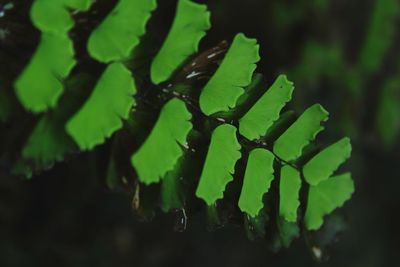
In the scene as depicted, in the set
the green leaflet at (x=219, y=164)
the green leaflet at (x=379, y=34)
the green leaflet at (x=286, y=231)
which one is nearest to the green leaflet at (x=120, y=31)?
the green leaflet at (x=219, y=164)

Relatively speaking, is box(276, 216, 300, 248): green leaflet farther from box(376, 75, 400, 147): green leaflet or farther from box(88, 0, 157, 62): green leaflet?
box(376, 75, 400, 147): green leaflet

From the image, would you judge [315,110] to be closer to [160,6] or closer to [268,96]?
[268,96]

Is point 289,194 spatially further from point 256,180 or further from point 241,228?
point 241,228

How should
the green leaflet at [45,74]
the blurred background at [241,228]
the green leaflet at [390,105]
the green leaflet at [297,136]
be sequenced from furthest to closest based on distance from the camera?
the green leaflet at [390,105]
the blurred background at [241,228]
the green leaflet at [297,136]
the green leaflet at [45,74]

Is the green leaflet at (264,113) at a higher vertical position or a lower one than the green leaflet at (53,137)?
lower

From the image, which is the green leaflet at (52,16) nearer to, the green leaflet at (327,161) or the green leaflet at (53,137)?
the green leaflet at (53,137)

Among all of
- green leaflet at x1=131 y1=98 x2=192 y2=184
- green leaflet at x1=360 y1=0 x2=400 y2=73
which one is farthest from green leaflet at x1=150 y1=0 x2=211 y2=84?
green leaflet at x1=360 y1=0 x2=400 y2=73
